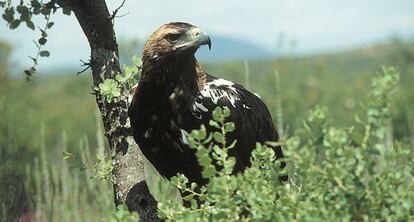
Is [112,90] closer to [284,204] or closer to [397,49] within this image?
[284,204]

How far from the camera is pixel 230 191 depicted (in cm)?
336

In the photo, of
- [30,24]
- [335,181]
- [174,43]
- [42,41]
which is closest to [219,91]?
[174,43]

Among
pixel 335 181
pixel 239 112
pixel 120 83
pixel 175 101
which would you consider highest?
pixel 120 83

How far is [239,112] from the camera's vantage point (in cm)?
627

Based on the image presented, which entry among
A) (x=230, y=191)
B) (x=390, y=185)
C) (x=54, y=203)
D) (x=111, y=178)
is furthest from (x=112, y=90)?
(x=54, y=203)

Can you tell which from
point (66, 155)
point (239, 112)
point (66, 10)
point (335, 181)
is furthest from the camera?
point (239, 112)

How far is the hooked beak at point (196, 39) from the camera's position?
598cm

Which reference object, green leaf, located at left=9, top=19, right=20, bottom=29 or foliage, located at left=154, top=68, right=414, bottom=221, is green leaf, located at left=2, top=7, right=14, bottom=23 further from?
foliage, located at left=154, top=68, right=414, bottom=221

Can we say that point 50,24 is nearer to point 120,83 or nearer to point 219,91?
point 120,83

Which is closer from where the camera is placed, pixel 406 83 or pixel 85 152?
pixel 85 152

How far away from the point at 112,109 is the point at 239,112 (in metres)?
1.11

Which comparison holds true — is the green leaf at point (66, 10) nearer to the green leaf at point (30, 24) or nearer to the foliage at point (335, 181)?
the green leaf at point (30, 24)

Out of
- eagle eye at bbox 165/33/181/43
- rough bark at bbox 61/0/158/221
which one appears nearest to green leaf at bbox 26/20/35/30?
rough bark at bbox 61/0/158/221

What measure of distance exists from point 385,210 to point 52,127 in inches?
1706
